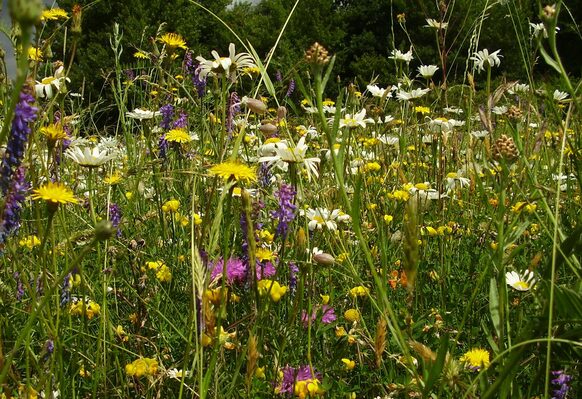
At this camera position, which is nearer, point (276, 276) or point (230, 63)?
point (276, 276)

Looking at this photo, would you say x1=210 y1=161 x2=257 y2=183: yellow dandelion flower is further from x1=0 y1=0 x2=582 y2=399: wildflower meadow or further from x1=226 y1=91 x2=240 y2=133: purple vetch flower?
x1=226 y1=91 x2=240 y2=133: purple vetch flower

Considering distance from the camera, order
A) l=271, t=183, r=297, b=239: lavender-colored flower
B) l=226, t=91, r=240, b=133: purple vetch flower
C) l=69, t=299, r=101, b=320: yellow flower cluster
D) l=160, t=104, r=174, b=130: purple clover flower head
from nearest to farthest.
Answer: l=271, t=183, r=297, b=239: lavender-colored flower → l=69, t=299, r=101, b=320: yellow flower cluster → l=226, t=91, r=240, b=133: purple vetch flower → l=160, t=104, r=174, b=130: purple clover flower head

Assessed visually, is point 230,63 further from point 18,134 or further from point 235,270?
point 18,134

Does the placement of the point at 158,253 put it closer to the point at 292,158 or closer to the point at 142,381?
the point at 142,381

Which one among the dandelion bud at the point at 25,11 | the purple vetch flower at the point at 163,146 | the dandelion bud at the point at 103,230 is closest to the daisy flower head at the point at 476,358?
the dandelion bud at the point at 103,230

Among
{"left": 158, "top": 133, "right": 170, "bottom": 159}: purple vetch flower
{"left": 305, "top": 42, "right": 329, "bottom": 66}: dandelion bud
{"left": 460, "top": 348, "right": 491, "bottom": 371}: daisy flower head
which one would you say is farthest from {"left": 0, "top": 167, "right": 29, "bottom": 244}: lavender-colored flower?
{"left": 158, "top": 133, "right": 170, "bottom": 159}: purple vetch flower

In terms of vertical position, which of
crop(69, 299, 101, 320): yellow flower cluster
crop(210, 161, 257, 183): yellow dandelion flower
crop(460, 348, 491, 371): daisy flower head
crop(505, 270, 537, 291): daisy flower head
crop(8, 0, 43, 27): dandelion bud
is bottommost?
crop(69, 299, 101, 320): yellow flower cluster

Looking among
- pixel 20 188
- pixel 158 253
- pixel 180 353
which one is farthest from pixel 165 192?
pixel 20 188

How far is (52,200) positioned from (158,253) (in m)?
1.03

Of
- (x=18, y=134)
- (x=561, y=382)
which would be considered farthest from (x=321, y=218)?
(x=18, y=134)

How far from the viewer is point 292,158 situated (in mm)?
1167

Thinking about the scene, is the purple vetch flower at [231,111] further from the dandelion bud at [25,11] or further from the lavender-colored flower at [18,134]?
the dandelion bud at [25,11]

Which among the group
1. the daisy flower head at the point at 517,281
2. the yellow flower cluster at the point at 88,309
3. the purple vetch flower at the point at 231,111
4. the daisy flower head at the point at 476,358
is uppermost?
the purple vetch flower at the point at 231,111

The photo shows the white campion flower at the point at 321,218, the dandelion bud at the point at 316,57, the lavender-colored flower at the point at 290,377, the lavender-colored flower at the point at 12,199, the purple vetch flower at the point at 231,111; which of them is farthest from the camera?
the purple vetch flower at the point at 231,111
